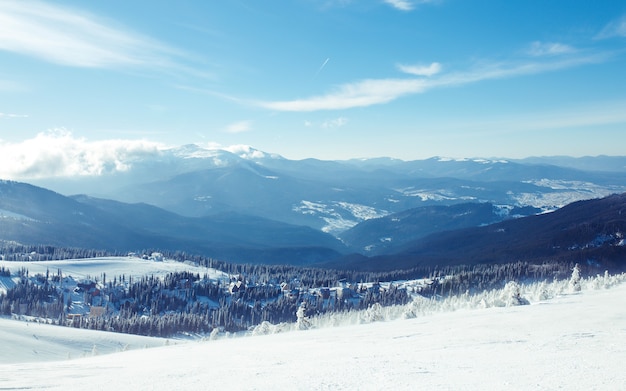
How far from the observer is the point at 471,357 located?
2945cm

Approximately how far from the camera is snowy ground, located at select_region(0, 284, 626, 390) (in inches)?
913

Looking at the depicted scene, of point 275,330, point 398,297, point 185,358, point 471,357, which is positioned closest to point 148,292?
point 398,297

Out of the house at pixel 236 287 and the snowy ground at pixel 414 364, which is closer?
the snowy ground at pixel 414 364

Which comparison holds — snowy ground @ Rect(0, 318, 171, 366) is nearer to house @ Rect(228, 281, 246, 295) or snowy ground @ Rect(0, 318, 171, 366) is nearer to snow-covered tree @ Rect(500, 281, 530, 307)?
snow-covered tree @ Rect(500, 281, 530, 307)

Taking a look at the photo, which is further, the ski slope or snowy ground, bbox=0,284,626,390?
the ski slope

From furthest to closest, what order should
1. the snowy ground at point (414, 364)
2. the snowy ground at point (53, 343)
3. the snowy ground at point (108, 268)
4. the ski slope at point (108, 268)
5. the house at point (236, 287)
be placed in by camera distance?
the snowy ground at point (108, 268) < the ski slope at point (108, 268) < the house at point (236, 287) < the snowy ground at point (53, 343) < the snowy ground at point (414, 364)

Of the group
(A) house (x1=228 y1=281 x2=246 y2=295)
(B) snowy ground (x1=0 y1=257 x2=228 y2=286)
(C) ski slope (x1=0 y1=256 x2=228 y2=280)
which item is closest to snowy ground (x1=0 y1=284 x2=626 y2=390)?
(A) house (x1=228 y1=281 x2=246 y2=295)

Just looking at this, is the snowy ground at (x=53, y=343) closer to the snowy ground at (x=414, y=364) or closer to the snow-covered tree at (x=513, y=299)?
the snowy ground at (x=414, y=364)

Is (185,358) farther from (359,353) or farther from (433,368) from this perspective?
(433,368)

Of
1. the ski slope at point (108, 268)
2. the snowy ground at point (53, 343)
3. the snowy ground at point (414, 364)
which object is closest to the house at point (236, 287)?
the ski slope at point (108, 268)

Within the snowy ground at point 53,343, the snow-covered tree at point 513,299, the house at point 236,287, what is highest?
the snow-covered tree at point 513,299

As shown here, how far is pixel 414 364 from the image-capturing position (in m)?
27.7

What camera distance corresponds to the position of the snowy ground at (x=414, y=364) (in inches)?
913

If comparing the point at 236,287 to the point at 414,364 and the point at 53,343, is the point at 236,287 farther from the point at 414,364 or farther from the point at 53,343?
the point at 414,364
